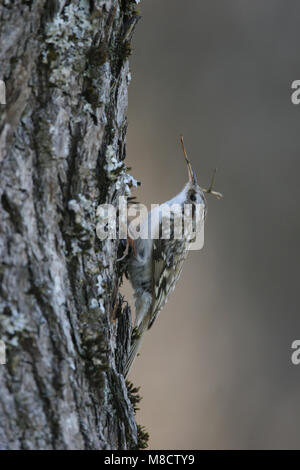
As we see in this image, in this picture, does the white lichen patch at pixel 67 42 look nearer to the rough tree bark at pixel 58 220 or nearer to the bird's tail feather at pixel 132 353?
the rough tree bark at pixel 58 220

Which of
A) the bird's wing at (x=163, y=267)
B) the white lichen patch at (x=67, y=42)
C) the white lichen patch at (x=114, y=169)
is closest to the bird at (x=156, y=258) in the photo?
the bird's wing at (x=163, y=267)

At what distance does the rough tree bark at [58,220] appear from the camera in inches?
51.8

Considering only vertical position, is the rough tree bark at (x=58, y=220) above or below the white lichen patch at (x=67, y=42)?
below

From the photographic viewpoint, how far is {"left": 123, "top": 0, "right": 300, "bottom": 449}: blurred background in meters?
3.60

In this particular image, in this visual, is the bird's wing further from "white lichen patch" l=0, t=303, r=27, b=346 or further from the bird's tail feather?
"white lichen patch" l=0, t=303, r=27, b=346

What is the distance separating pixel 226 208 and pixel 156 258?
158cm

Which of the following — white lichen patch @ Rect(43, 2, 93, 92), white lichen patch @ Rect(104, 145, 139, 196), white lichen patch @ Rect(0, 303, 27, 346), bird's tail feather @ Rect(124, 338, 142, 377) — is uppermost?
white lichen patch @ Rect(43, 2, 93, 92)

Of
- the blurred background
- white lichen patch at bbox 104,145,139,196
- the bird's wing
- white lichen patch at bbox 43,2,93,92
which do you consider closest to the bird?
the bird's wing

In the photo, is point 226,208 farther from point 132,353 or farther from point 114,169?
point 114,169

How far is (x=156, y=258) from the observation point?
240 cm

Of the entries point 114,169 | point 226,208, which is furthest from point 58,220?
point 226,208

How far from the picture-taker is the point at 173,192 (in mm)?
3697

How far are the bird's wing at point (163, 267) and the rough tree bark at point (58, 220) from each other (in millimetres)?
795
